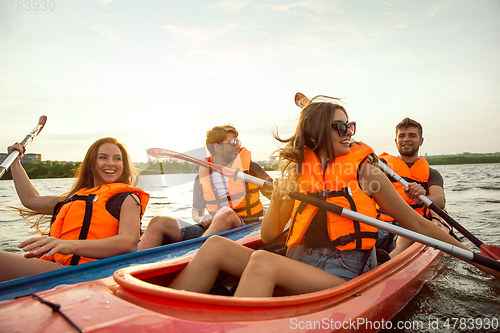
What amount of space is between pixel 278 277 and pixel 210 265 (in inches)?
16.9

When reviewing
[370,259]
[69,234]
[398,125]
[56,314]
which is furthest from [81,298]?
[398,125]

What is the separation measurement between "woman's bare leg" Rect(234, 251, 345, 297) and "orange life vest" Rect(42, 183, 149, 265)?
1.35 meters

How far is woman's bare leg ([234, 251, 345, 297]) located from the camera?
149 cm

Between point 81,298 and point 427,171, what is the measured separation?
457 cm

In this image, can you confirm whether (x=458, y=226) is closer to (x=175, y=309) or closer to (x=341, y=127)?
(x=341, y=127)

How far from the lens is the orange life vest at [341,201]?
175cm

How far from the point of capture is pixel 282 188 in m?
1.88

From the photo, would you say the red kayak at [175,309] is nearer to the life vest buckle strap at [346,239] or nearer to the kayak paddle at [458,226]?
the life vest buckle strap at [346,239]

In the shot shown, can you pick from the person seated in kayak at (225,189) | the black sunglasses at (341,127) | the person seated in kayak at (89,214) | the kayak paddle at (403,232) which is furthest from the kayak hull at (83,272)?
the black sunglasses at (341,127)

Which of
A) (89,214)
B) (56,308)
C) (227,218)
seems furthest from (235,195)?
(56,308)

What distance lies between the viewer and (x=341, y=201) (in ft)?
6.04

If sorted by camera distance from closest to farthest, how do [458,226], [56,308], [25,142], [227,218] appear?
[56,308]
[25,142]
[458,226]
[227,218]

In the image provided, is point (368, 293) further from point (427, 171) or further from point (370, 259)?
point (427, 171)

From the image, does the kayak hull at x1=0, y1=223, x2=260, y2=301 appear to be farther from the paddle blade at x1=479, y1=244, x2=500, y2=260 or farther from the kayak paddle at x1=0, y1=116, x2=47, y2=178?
the paddle blade at x1=479, y1=244, x2=500, y2=260
